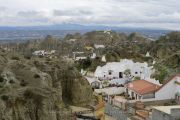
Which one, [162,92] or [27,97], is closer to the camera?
[27,97]

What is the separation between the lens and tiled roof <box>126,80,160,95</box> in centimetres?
3923

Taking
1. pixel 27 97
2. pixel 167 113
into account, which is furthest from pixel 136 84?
pixel 167 113

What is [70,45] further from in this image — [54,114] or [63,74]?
[54,114]


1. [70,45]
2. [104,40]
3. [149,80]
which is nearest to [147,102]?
[149,80]

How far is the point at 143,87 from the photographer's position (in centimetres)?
4072

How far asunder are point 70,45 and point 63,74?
9689 cm

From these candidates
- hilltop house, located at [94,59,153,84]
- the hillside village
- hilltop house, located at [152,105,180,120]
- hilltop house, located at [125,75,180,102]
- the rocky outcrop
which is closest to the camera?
hilltop house, located at [152,105,180,120]

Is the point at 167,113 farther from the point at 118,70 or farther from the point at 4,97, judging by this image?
the point at 118,70

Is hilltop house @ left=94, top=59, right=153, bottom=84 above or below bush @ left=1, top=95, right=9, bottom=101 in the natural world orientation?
below

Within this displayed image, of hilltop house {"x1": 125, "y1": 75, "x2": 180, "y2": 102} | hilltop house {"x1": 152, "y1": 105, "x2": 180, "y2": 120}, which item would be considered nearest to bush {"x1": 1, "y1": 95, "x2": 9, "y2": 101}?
hilltop house {"x1": 152, "y1": 105, "x2": 180, "y2": 120}

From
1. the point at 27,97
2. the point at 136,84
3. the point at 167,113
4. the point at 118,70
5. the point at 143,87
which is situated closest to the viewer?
the point at 167,113

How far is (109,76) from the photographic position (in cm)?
5472

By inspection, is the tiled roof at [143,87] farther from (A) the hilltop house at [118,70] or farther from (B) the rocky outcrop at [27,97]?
(B) the rocky outcrop at [27,97]

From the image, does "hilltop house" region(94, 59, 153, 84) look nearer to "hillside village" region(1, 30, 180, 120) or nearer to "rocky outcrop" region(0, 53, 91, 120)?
"hillside village" region(1, 30, 180, 120)
